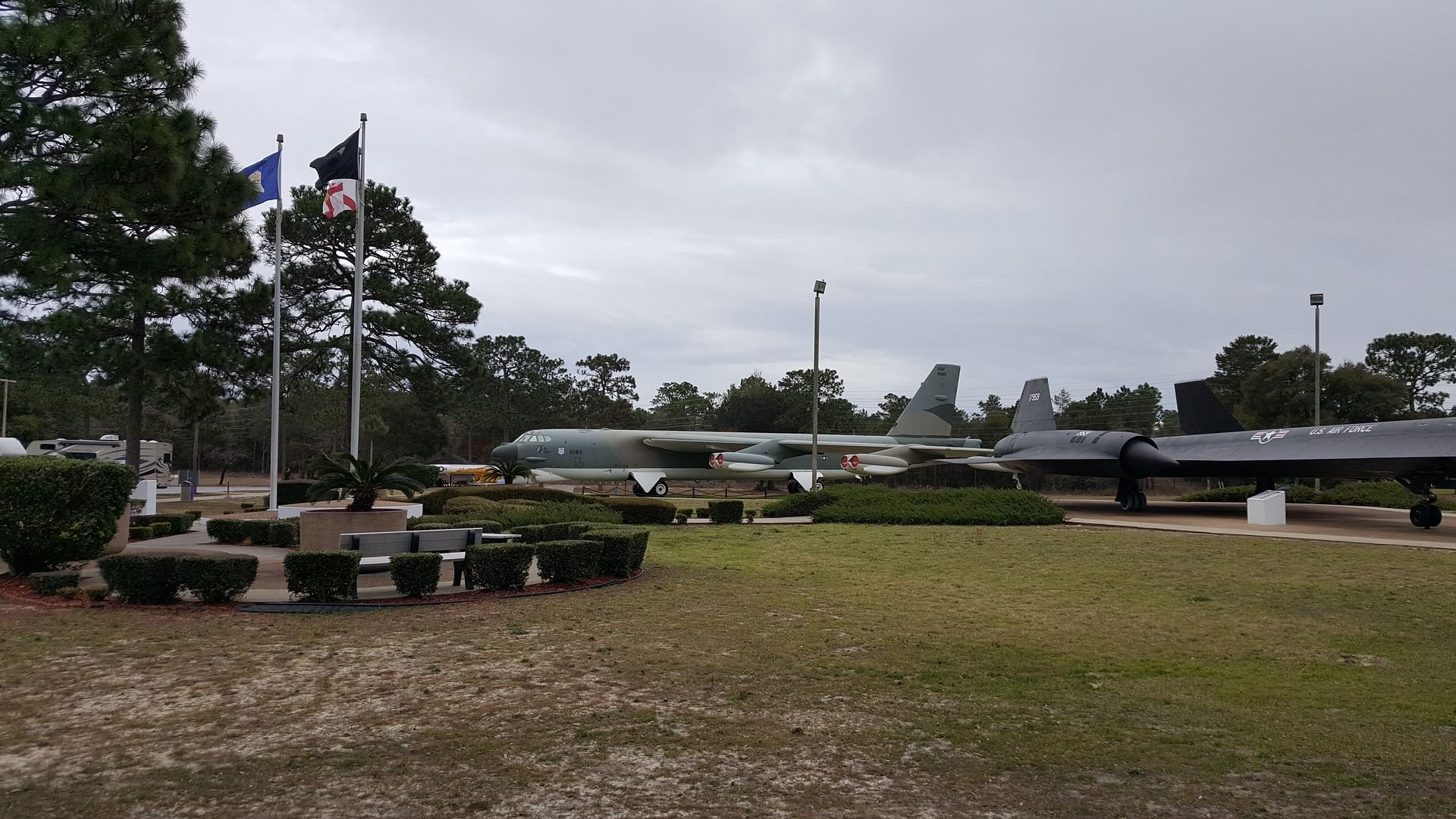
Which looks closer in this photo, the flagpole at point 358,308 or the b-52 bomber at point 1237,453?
the flagpole at point 358,308

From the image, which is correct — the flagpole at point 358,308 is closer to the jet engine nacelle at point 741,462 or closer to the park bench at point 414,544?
the park bench at point 414,544

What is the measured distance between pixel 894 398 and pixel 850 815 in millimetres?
81969

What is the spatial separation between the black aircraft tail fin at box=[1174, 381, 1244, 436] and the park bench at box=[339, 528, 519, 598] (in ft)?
85.6

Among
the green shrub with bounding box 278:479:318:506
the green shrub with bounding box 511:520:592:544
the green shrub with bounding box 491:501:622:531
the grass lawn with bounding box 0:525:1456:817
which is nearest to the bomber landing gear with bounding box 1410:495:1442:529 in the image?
the grass lawn with bounding box 0:525:1456:817

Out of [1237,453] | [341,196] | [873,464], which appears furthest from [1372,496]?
[341,196]

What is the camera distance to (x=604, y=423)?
2867 inches

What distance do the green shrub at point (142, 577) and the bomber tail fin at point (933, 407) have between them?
132 ft

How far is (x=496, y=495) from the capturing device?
22.9 m

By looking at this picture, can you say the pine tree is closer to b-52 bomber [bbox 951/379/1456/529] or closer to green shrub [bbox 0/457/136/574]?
green shrub [bbox 0/457/136/574]

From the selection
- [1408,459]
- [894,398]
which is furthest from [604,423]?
[1408,459]

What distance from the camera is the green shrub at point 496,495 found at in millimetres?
21156

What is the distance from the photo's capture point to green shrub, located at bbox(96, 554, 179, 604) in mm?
9156

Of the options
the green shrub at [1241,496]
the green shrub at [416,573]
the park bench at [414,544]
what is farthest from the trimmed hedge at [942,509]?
the green shrub at [416,573]

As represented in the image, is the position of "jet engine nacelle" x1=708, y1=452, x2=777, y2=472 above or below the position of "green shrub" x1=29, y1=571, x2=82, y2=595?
above
